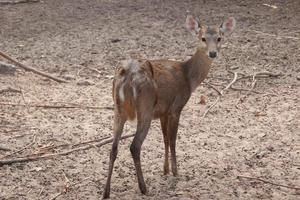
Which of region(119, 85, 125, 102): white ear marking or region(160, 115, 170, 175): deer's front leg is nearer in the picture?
region(119, 85, 125, 102): white ear marking

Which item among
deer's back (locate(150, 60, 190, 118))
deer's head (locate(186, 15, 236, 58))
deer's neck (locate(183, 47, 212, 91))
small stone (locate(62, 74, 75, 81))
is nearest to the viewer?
deer's back (locate(150, 60, 190, 118))

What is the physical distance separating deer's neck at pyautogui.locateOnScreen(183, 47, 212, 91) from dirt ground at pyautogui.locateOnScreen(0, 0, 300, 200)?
715 millimetres

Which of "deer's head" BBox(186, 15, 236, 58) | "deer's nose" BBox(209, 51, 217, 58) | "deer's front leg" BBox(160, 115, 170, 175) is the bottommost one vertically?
"deer's front leg" BBox(160, 115, 170, 175)

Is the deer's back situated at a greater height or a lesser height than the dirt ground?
greater

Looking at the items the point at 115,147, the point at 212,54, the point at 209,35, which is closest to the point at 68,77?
the point at 209,35

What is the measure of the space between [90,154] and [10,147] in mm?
753

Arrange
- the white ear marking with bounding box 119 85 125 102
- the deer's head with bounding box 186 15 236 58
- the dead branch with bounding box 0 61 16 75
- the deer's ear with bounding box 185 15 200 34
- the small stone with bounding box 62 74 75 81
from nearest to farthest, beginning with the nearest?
the white ear marking with bounding box 119 85 125 102 < the deer's head with bounding box 186 15 236 58 < the deer's ear with bounding box 185 15 200 34 < the dead branch with bounding box 0 61 16 75 < the small stone with bounding box 62 74 75 81

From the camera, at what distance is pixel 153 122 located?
6609 mm

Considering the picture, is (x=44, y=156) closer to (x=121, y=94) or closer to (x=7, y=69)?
(x=121, y=94)

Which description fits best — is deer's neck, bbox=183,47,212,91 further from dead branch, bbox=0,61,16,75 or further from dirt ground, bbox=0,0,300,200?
dead branch, bbox=0,61,16,75

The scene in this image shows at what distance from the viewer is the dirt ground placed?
17.1ft

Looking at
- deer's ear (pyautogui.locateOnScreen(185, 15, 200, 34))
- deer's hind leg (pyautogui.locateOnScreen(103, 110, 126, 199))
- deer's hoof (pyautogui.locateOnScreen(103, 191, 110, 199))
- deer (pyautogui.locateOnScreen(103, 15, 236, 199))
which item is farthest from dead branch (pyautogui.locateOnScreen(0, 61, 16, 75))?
deer's hoof (pyautogui.locateOnScreen(103, 191, 110, 199))

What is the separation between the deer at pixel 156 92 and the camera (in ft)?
15.9

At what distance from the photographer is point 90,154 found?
570 centimetres
